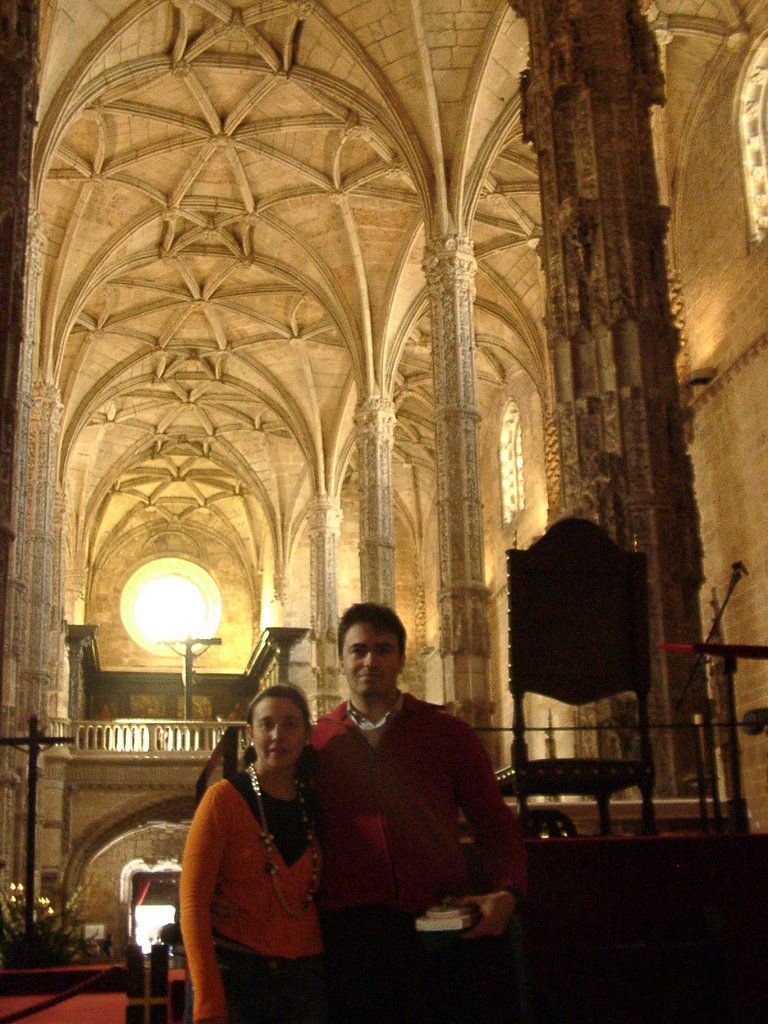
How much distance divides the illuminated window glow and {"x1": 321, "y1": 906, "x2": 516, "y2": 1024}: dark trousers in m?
37.6

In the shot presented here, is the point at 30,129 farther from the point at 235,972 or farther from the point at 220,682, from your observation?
the point at 220,682

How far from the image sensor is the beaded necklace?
321cm

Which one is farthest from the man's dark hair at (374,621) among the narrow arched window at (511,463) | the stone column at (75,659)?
the stone column at (75,659)

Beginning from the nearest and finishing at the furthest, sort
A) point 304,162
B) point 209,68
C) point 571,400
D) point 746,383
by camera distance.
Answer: point 571,400, point 746,383, point 209,68, point 304,162

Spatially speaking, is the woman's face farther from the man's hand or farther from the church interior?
the church interior

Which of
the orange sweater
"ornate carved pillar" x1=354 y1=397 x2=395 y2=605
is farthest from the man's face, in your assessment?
"ornate carved pillar" x1=354 y1=397 x2=395 y2=605

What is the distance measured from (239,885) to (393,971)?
1.53 feet

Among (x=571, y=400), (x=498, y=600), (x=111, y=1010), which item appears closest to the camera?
(x=111, y=1010)

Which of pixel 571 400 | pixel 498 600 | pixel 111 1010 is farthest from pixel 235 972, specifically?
pixel 498 600

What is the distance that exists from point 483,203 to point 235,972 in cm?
2299

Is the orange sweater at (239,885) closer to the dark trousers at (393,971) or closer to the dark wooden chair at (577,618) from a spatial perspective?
the dark trousers at (393,971)

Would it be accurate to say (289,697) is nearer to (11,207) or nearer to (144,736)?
(11,207)

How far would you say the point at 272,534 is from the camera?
1468 inches

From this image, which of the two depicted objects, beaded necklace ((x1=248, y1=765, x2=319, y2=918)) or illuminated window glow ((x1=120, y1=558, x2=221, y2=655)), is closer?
beaded necklace ((x1=248, y1=765, x2=319, y2=918))
